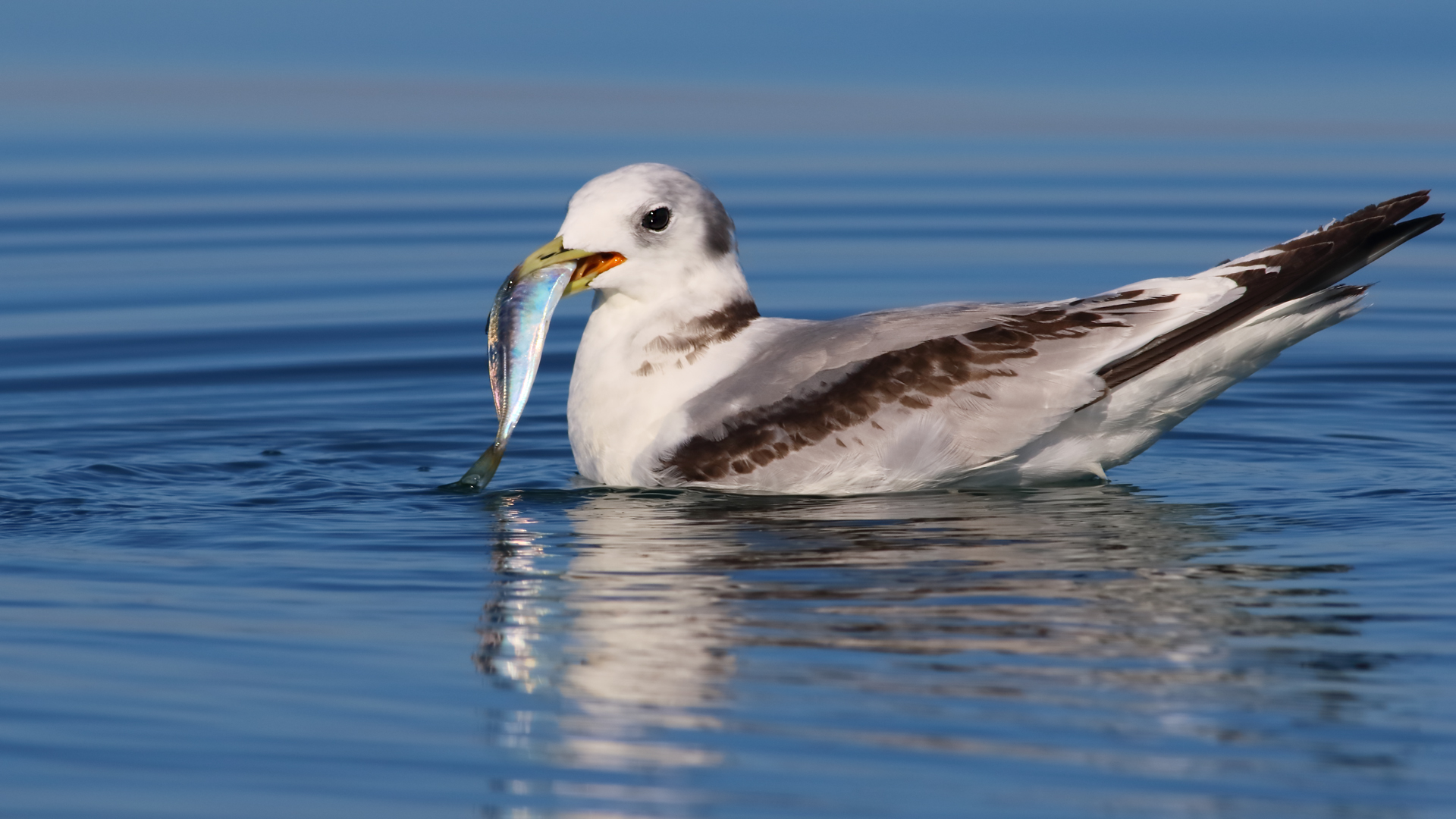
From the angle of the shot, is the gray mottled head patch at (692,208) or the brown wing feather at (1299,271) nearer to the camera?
the brown wing feather at (1299,271)

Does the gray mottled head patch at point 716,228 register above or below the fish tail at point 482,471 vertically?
above

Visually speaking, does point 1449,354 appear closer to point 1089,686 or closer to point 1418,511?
point 1418,511

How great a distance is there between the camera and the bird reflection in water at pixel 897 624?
21.6ft

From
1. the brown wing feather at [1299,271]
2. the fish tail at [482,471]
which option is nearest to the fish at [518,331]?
the fish tail at [482,471]

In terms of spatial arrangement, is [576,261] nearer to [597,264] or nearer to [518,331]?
[597,264]

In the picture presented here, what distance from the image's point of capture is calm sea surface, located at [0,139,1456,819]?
624 centimetres

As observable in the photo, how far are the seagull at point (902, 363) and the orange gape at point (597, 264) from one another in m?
0.01

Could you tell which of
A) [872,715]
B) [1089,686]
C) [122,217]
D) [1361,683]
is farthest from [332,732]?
[122,217]

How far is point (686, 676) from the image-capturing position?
709cm

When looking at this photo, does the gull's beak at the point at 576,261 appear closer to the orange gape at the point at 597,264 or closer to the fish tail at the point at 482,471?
the orange gape at the point at 597,264

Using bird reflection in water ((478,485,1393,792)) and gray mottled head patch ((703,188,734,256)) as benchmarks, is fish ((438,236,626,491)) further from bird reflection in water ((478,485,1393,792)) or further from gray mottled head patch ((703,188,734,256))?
gray mottled head patch ((703,188,734,256))

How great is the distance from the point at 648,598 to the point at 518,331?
1.92 m

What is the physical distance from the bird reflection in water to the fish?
0.43m

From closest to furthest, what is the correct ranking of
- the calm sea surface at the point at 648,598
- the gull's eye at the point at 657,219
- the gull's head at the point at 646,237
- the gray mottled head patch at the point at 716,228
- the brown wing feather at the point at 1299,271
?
the calm sea surface at the point at 648,598 < the brown wing feather at the point at 1299,271 < the gull's head at the point at 646,237 < the gull's eye at the point at 657,219 < the gray mottled head patch at the point at 716,228
